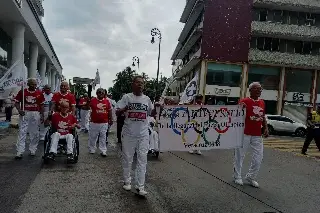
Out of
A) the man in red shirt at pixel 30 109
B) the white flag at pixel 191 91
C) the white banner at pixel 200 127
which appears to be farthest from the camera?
the white flag at pixel 191 91

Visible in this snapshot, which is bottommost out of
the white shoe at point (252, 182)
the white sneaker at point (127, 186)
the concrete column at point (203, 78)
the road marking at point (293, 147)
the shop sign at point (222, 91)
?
the road marking at point (293, 147)

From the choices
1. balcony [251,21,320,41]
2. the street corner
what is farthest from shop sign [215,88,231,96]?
the street corner

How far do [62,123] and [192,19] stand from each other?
39629 millimetres

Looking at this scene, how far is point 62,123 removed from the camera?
29.2 feet

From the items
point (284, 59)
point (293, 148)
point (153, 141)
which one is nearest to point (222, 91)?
point (284, 59)

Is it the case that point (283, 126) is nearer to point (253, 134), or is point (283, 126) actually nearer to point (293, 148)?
point (293, 148)

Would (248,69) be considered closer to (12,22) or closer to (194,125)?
(12,22)

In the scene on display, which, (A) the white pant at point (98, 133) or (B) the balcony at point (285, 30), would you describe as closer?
(A) the white pant at point (98, 133)

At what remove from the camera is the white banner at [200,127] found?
7.23 metres

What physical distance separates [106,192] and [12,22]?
22.9m

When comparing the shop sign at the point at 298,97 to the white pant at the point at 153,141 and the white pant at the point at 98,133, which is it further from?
the white pant at the point at 98,133

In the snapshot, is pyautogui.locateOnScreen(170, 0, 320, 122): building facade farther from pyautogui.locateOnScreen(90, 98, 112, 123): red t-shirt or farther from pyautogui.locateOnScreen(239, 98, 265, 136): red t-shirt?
pyautogui.locateOnScreen(239, 98, 265, 136): red t-shirt

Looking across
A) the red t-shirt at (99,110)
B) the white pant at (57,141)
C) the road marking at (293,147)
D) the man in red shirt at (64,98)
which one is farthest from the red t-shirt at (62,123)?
the road marking at (293,147)

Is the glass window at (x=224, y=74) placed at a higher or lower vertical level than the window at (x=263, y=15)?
lower
